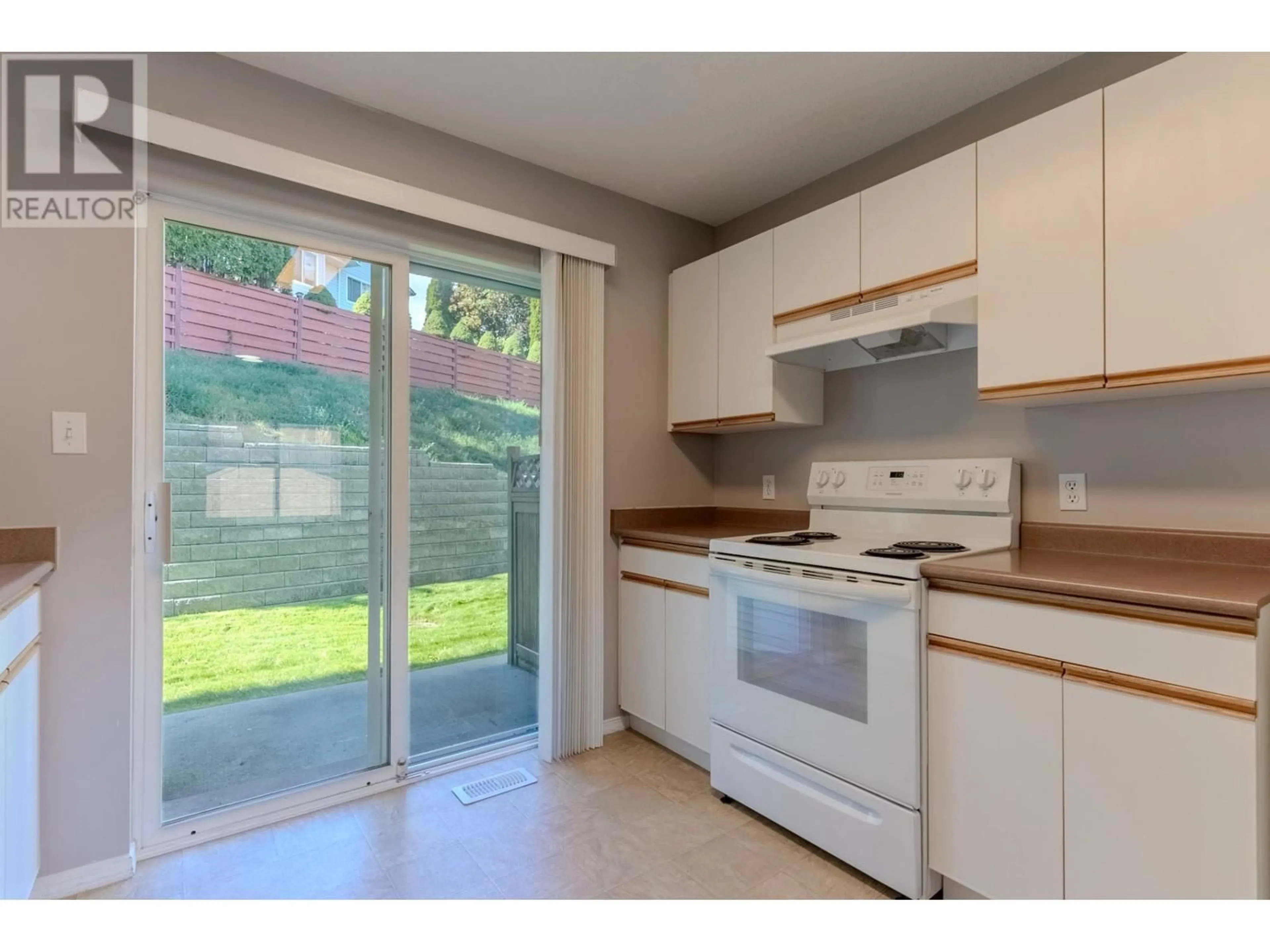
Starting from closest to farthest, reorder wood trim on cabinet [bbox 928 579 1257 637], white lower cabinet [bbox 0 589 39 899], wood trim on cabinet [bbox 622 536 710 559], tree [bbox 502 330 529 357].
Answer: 1. wood trim on cabinet [bbox 928 579 1257 637]
2. white lower cabinet [bbox 0 589 39 899]
3. wood trim on cabinet [bbox 622 536 710 559]
4. tree [bbox 502 330 529 357]

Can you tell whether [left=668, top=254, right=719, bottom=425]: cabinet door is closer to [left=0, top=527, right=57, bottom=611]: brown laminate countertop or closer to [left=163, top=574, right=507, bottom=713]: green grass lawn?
[left=163, top=574, right=507, bottom=713]: green grass lawn

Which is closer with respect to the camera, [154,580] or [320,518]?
[154,580]

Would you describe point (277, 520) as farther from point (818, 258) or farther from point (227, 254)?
point (818, 258)

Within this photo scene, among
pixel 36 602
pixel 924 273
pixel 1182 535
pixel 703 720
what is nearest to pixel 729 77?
pixel 924 273

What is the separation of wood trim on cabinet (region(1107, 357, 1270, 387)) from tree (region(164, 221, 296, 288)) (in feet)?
8.57

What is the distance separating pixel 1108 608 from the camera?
1.32 m

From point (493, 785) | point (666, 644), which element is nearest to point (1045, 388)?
point (666, 644)

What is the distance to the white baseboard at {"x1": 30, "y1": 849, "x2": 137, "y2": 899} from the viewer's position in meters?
1.63

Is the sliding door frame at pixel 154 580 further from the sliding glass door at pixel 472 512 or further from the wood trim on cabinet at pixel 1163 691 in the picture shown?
the wood trim on cabinet at pixel 1163 691

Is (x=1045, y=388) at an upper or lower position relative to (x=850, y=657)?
upper

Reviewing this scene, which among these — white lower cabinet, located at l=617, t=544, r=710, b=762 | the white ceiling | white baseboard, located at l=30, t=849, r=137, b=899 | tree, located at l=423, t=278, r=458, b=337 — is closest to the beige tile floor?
white baseboard, located at l=30, t=849, r=137, b=899

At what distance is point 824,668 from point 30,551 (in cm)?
227

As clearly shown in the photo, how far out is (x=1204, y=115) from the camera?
56.1 inches
